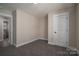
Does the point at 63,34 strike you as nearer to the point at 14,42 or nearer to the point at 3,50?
the point at 14,42

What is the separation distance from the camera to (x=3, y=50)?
1438 millimetres

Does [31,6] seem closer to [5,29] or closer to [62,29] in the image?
[5,29]

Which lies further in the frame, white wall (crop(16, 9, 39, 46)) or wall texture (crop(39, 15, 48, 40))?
wall texture (crop(39, 15, 48, 40))

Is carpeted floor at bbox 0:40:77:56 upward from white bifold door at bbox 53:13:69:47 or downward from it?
downward

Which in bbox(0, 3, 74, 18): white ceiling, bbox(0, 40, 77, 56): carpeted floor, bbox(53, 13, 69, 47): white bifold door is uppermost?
bbox(0, 3, 74, 18): white ceiling

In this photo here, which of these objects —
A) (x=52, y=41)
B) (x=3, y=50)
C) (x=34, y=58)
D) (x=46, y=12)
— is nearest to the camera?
(x=34, y=58)

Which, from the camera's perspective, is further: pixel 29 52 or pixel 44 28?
pixel 44 28

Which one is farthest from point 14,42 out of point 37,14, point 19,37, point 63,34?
point 63,34

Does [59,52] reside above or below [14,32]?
below

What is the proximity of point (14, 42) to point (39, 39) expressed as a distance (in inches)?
27.6

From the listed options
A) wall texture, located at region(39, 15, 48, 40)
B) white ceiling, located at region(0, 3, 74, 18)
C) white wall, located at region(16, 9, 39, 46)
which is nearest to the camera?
white ceiling, located at region(0, 3, 74, 18)

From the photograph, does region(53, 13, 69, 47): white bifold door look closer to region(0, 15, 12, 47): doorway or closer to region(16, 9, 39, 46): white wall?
region(16, 9, 39, 46): white wall

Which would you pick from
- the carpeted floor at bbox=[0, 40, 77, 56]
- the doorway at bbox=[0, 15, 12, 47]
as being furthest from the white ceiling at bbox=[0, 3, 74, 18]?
the carpeted floor at bbox=[0, 40, 77, 56]

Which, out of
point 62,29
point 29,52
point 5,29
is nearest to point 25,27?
point 5,29
